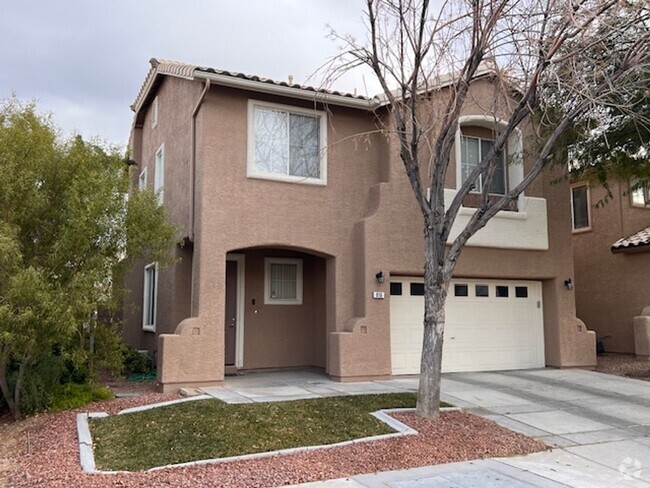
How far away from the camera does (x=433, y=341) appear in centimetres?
872

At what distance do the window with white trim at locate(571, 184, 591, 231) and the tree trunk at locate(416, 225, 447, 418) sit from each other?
12.4 metres

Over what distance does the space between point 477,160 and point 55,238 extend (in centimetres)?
953

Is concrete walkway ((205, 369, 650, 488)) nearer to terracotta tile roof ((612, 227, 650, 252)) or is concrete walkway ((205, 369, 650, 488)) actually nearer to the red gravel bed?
the red gravel bed

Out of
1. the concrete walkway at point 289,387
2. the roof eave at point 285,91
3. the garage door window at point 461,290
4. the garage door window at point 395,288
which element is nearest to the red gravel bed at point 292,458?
the concrete walkway at point 289,387

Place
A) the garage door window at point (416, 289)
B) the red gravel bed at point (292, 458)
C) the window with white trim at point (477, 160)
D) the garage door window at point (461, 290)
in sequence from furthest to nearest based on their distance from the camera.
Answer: the window with white trim at point (477, 160) < the garage door window at point (461, 290) < the garage door window at point (416, 289) < the red gravel bed at point (292, 458)

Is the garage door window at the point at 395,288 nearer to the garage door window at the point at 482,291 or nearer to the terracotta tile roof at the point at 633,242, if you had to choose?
the garage door window at the point at 482,291

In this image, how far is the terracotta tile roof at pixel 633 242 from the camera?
16.7m

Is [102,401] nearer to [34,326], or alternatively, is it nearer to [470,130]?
[34,326]

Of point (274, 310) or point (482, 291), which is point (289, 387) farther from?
point (482, 291)

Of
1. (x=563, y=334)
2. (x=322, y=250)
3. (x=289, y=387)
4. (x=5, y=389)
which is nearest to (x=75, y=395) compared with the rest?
(x=5, y=389)

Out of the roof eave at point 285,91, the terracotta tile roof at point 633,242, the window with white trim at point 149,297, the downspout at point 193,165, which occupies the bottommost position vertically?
the window with white trim at point 149,297

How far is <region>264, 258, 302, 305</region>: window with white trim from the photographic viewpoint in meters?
14.1

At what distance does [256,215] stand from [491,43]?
556cm

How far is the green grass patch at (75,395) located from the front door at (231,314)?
326 cm
